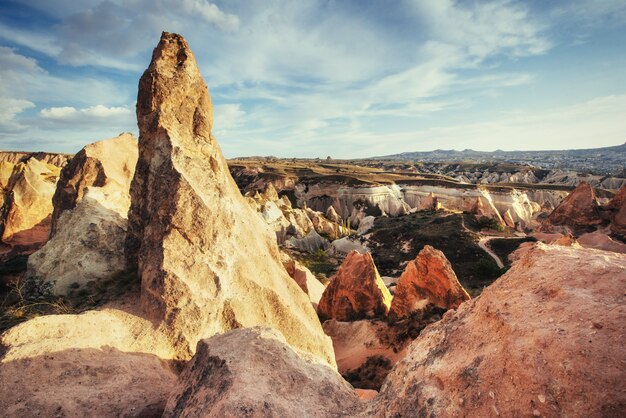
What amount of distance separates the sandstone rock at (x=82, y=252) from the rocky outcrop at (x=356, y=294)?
11.8 meters

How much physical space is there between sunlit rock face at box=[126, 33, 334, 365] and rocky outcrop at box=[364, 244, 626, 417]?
5301 mm

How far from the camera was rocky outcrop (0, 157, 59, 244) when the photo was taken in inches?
1071

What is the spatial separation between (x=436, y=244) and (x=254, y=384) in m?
40.6

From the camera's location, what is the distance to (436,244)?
141ft

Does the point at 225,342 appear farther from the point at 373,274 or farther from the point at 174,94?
the point at 373,274

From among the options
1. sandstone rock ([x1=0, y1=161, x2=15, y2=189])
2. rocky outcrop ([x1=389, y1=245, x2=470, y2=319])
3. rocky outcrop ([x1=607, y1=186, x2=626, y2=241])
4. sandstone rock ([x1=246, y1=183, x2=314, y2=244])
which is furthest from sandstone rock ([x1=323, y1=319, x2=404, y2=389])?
sandstone rock ([x1=0, y1=161, x2=15, y2=189])

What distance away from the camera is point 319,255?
140 feet

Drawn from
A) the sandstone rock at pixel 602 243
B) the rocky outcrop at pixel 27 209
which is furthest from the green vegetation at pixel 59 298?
the sandstone rock at pixel 602 243

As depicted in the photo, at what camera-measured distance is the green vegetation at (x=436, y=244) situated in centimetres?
3359

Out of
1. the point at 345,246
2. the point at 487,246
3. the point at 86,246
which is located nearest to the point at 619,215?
the point at 487,246

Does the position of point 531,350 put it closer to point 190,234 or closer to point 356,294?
point 190,234

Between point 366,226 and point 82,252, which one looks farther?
point 366,226

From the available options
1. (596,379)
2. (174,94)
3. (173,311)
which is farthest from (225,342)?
(174,94)

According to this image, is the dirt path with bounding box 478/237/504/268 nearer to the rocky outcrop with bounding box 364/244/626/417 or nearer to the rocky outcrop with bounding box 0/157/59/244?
the rocky outcrop with bounding box 364/244/626/417
